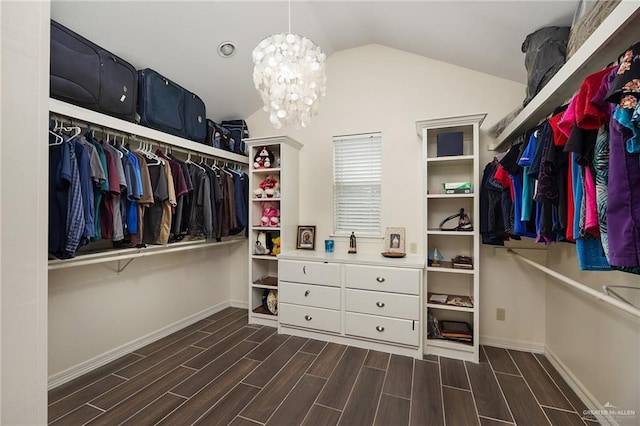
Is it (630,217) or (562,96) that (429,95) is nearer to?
(562,96)

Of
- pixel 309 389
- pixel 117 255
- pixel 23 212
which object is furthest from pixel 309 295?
pixel 23 212

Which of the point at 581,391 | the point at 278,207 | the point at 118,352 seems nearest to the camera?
the point at 581,391

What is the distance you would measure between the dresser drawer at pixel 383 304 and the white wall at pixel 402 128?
64 cm

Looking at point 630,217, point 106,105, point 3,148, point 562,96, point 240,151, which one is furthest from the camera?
point 240,151

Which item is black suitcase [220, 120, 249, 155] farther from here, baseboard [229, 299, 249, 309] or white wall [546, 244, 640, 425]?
white wall [546, 244, 640, 425]

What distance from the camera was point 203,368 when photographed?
2.25 metres

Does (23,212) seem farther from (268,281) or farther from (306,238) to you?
(268,281)

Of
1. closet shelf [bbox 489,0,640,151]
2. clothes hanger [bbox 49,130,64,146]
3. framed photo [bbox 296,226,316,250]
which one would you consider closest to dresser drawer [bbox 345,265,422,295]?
framed photo [bbox 296,226,316,250]

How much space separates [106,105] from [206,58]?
105 centimetres

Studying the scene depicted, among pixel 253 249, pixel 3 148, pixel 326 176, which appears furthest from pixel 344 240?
pixel 3 148

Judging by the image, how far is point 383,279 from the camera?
2.51 m

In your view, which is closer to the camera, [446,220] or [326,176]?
[446,220]

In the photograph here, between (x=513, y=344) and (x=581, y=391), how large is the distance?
0.74 m

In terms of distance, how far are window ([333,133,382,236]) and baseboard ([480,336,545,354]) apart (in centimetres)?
147
